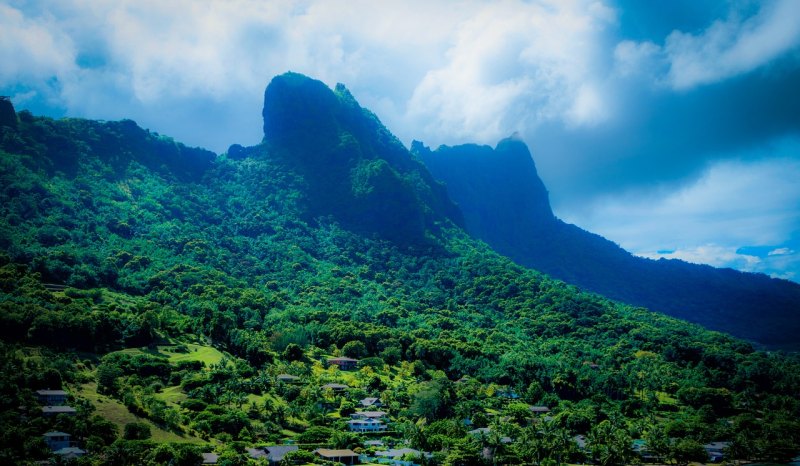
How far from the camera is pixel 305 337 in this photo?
102 metres

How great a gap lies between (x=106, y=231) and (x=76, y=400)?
3148 inches

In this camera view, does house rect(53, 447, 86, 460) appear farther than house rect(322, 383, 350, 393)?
No

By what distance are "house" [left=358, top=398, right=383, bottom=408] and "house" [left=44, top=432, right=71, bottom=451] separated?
34.8 meters

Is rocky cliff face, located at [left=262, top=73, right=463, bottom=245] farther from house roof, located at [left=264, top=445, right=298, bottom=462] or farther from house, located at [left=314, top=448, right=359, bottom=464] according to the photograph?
house roof, located at [left=264, top=445, right=298, bottom=462]

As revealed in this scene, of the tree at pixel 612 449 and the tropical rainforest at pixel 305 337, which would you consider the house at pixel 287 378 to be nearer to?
the tropical rainforest at pixel 305 337

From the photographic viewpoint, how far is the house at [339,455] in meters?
61.8

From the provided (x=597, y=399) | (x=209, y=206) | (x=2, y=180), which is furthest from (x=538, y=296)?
(x=2, y=180)

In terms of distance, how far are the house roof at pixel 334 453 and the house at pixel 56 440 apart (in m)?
22.6

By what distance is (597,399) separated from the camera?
91.1 metres

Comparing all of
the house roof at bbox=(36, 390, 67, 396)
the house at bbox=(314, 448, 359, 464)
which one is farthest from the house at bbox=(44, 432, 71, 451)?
the house at bbox=(314, 448, 359, 464)

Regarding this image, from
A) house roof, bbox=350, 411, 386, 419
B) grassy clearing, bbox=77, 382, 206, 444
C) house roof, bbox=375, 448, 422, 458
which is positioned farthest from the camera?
house roof, bbox=350, 411, 386, 419

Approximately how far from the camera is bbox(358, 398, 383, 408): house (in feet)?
261

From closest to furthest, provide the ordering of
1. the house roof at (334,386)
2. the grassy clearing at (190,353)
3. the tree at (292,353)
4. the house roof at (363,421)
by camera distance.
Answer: the house roof at (363,421)
the grassy clearing at (190,353)
the house roof at (334,386)
the tree at (292,353)

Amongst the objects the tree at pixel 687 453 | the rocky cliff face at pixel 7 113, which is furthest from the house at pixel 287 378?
the rocky cliff face at pixel 7 113
